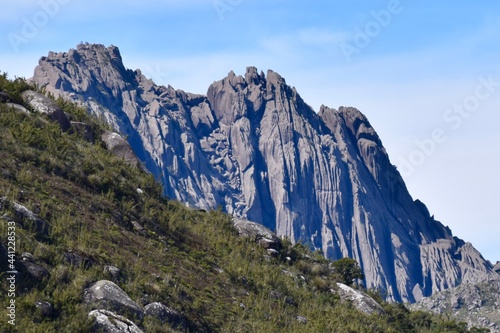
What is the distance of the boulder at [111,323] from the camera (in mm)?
15758

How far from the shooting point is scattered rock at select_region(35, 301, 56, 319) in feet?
51.3

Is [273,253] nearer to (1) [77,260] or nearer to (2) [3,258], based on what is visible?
(1) [77,260]

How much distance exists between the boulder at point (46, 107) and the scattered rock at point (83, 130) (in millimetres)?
383

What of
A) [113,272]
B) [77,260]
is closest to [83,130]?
[77,260]

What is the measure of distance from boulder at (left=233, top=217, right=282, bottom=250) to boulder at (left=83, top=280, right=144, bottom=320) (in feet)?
41.4

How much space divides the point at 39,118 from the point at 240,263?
10717 millimetres

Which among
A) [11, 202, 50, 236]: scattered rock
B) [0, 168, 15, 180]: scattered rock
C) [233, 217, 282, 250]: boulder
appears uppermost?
[233, 217, 282, 250]: boulder

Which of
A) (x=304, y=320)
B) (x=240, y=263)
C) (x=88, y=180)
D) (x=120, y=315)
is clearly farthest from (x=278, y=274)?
(x=120, y=315)

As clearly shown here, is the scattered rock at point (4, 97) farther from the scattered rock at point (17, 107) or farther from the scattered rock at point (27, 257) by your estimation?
the scattered rock at point (27, 257)

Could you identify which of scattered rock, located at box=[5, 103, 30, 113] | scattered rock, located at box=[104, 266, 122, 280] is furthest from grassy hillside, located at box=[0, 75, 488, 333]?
scattered rock, located at box=[5, 103, 30, 113]

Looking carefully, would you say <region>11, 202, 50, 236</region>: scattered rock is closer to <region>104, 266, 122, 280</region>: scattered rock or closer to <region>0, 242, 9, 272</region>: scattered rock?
<region>104, 266, 122, 280</region>: scattered rock

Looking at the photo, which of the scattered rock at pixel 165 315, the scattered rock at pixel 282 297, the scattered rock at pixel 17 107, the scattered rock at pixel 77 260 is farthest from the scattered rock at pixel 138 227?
the scattered rock at pixel 17 107

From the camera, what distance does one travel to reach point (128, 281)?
1894cm

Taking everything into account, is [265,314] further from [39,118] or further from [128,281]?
[39,118]
